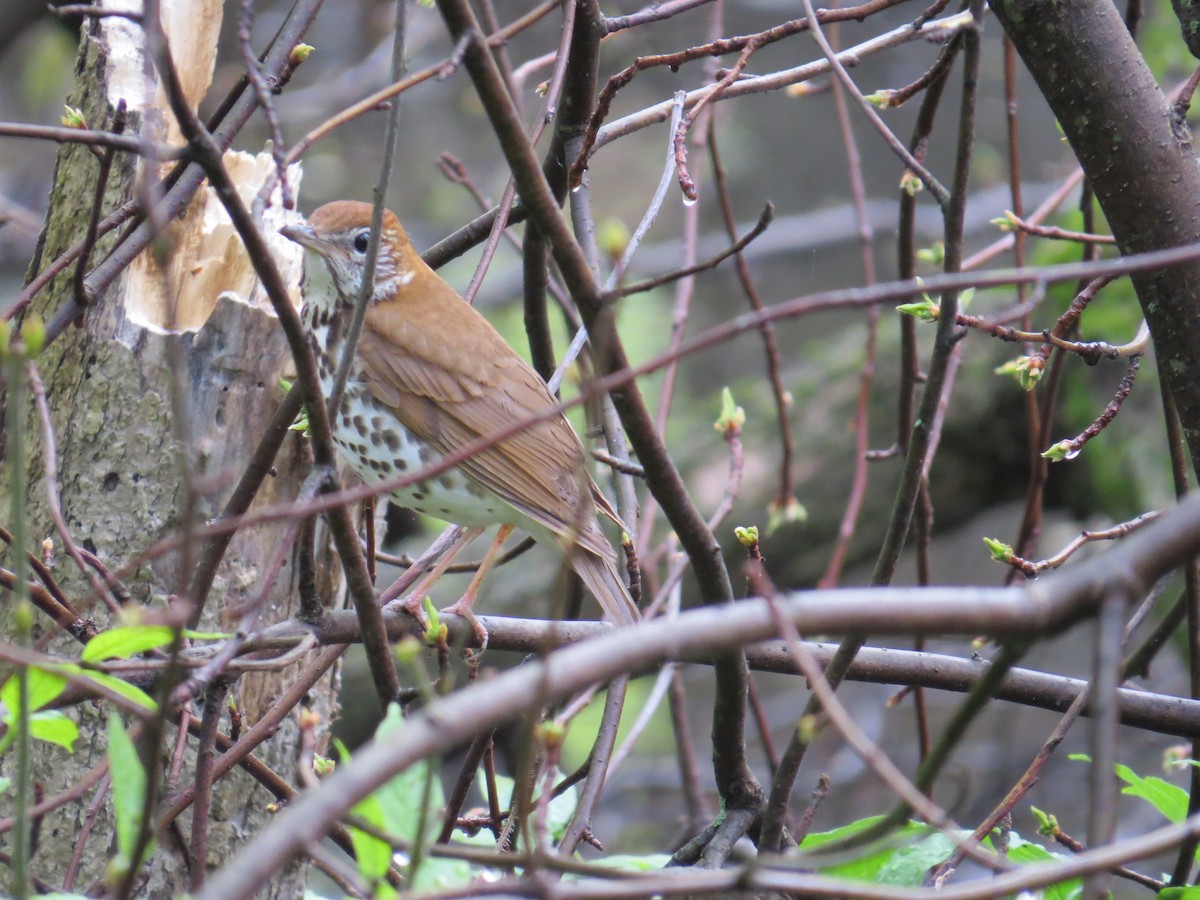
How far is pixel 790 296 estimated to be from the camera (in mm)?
8336

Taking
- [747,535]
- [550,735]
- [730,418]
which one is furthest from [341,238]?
[550,735]

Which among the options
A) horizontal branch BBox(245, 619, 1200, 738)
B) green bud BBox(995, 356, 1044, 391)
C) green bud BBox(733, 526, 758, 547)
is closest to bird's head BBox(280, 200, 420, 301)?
horizontal branch BBox(245, 619, 1200, 738)

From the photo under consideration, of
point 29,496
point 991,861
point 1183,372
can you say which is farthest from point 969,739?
point 991,861

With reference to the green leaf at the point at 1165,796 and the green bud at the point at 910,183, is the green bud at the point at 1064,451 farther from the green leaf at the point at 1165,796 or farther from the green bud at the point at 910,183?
the green bud at the point at 910,183

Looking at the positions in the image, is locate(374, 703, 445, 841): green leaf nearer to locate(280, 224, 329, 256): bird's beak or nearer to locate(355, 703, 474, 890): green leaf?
locate(355, 703, 474, 890): green leaf

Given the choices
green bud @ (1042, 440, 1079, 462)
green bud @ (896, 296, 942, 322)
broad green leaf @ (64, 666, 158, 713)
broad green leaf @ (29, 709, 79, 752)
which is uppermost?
green bud @ (896, 296, 942, 322)

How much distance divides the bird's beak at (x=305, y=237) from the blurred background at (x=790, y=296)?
797mm

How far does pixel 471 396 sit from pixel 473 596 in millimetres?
552

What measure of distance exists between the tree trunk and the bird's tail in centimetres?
62

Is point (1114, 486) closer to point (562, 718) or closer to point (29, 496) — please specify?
point (562, 718)

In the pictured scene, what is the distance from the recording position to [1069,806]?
5480 millimetres

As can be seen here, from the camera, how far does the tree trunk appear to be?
2.36 m

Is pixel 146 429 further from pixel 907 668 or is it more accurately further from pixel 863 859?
pixel 863 859

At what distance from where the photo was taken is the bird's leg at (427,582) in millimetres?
2459
